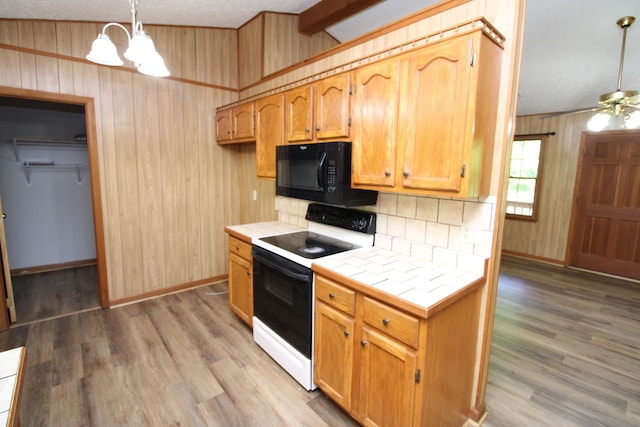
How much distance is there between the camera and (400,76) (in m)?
1.65

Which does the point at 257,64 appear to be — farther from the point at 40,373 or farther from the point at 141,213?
the point at 40,373

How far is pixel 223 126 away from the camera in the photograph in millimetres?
3473

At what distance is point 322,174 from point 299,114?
0.60 metres

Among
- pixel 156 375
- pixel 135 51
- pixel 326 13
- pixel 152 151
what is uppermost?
pixel 326 13

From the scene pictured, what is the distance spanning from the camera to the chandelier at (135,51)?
4.66 feet

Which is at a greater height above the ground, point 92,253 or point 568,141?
point 568,141

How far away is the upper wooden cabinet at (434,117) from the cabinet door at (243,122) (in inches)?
57.0

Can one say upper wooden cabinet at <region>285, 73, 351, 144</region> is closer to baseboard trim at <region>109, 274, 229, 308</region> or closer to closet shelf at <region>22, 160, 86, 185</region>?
baseboard trim at <region>109, 274, 229, 308</region>

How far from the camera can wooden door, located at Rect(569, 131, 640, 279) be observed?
169 inches

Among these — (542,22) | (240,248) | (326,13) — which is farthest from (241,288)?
(542,22)

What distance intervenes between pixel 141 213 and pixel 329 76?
2.54 m

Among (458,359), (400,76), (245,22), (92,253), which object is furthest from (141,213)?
(458,359)

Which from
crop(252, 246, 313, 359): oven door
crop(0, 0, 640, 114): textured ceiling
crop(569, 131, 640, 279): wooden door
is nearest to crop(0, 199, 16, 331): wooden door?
crop(0, 0, 640, 114): textured ceiling

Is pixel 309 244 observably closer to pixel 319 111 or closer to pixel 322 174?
pixel 322 174
